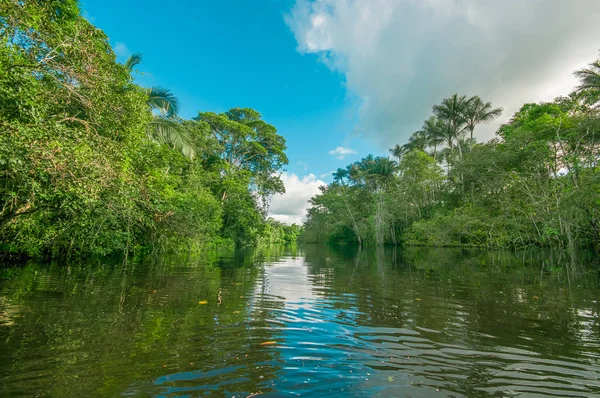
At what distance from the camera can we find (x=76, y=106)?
26.1 feet

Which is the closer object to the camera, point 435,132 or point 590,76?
point 590,76

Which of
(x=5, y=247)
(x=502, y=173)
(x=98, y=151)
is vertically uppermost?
(x=502, y=173)

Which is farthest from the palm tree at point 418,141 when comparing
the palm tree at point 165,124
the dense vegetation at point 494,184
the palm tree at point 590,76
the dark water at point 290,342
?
the dark water at point 290,342

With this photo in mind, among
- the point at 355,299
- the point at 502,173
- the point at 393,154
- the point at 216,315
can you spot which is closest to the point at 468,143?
the point at 393,154

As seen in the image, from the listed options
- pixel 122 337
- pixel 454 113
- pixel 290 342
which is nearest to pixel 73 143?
pixel 122 337

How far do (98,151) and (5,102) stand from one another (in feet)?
6.04

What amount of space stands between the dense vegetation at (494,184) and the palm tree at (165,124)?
74.1 feet

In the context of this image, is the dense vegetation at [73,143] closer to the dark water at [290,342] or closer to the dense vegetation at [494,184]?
the dark water at [290,342]

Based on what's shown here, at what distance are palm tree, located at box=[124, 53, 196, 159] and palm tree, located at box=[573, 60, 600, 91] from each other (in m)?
26.6

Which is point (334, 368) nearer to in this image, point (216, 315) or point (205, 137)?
point (216, 315)

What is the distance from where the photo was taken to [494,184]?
83.2 ft

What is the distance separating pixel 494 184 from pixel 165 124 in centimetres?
2597

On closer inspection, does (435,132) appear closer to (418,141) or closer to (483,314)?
(418,141)

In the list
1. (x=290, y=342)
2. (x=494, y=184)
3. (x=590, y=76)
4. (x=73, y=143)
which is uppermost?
(x=590, y=76)
